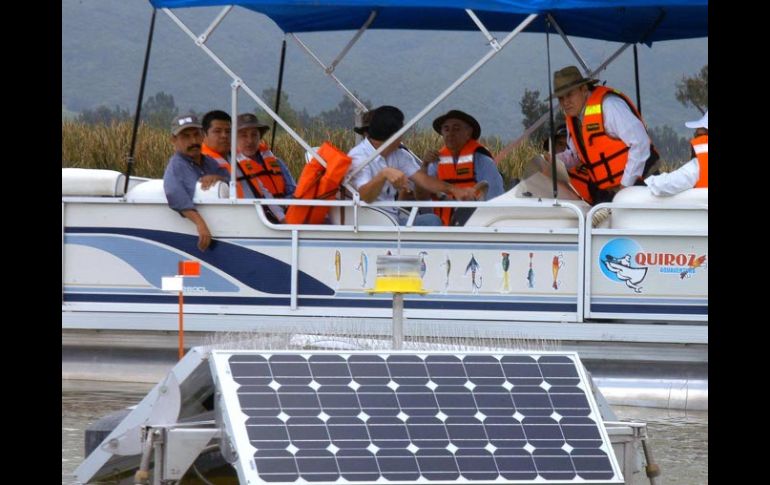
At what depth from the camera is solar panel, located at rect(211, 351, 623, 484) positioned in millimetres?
4742

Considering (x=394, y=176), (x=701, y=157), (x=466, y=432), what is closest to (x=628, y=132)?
(x=701, y=157)

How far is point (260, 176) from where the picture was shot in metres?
9.40

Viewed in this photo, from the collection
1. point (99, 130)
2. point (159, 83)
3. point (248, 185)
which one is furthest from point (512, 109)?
point (248, 185)

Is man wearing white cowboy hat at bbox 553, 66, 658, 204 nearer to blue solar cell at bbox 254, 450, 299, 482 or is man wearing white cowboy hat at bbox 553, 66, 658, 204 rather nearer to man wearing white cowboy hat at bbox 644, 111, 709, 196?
man wearing white cowboy hat at bbox 644, 111, 709, 196

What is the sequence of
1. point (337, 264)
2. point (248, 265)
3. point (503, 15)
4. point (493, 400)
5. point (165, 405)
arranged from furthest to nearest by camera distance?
point (503, 15) < point (248, 265) < point (337, 264) < point (165, 405) < point (493, 400)

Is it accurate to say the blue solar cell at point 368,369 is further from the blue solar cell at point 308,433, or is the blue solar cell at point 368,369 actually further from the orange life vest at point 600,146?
the orange life vest at point 600,146

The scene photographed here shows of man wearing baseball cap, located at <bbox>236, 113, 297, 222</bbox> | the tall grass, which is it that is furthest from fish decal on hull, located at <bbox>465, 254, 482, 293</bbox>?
the tall grass

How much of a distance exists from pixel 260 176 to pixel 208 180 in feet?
1.86

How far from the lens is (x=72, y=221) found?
29.5 feet

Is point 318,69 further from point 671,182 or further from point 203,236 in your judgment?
→ point 671,182

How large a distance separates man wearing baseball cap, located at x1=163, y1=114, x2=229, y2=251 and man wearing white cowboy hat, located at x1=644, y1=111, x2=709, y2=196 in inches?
101

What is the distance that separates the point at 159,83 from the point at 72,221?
161 ft

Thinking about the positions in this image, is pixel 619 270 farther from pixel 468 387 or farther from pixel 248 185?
pixel 468 387

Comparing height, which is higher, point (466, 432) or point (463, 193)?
point (463, 193)
